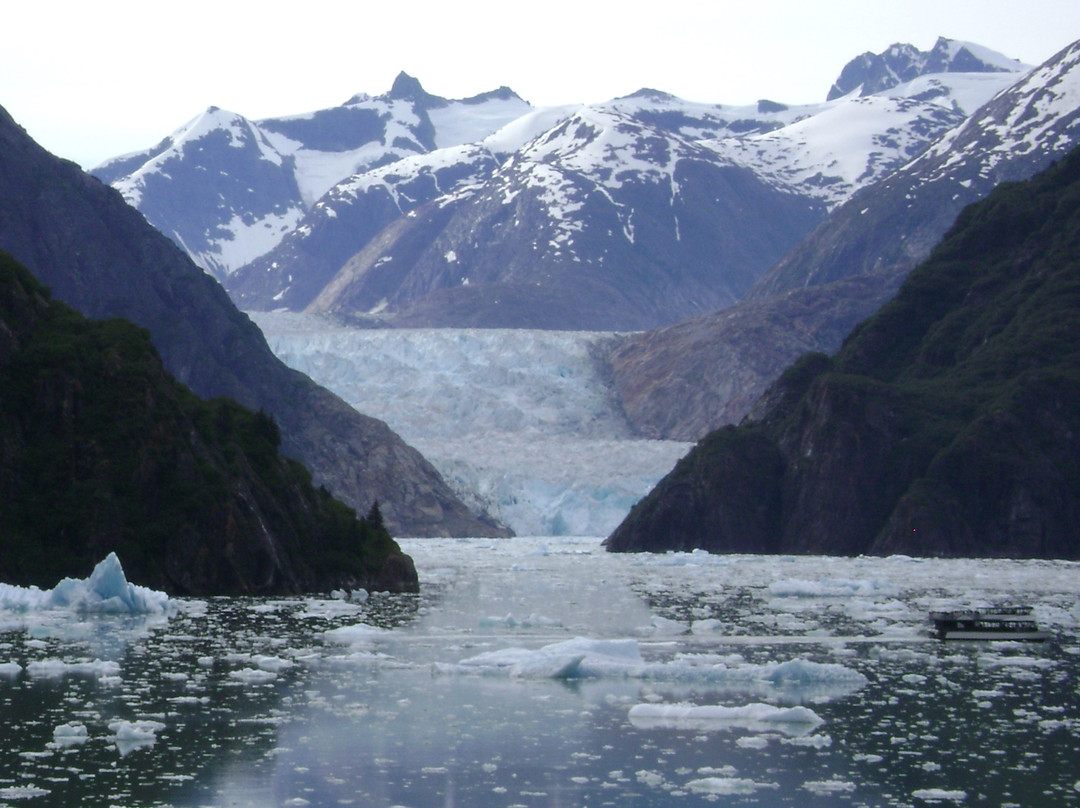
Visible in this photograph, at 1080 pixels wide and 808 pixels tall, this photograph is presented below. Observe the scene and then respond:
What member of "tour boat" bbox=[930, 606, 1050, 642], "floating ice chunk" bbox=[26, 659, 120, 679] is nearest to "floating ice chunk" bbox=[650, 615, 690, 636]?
"tour boat" bbox=[930, 606, 1050, 642]

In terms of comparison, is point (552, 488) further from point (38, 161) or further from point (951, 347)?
point (38, 161)

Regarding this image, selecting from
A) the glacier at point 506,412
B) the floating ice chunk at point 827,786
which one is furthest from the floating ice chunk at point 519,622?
the glacier at point 506,412

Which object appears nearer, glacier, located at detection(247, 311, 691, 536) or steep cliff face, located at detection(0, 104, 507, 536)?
steep cliff face, located at detection(0, 104, 507, 536)

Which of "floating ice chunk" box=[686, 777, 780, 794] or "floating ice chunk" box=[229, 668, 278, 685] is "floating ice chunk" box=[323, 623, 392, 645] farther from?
"floating ice chunk" box=[686, 777, 780, 794]

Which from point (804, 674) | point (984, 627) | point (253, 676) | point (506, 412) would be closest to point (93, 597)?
point (253, 676)

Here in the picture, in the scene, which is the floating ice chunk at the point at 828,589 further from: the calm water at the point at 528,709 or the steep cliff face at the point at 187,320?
the steep cliff face at the point at 187,320

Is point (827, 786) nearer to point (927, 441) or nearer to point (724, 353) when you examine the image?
point (927, 441)
